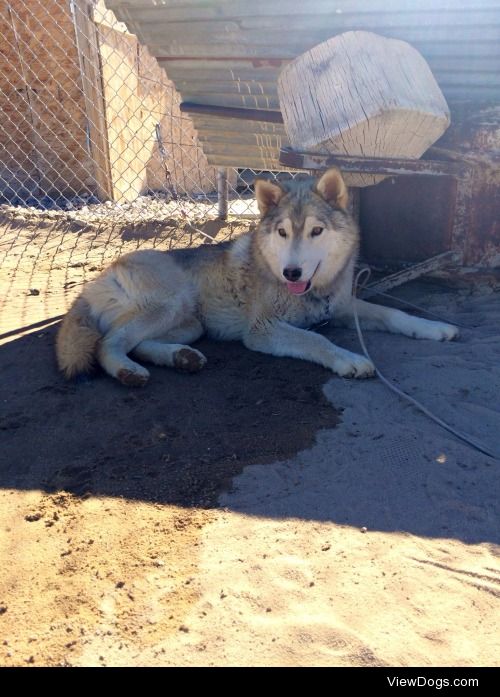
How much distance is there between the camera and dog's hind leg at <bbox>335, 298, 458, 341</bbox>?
13.6 feet

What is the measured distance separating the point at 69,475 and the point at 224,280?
2172 mm

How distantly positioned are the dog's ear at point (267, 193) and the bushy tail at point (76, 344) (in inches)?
56.2

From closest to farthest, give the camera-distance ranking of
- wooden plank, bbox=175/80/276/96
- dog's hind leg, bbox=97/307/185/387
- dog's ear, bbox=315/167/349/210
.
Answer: dog's hind leg, bbox=97/307/185/387
dog's ear, bbox=315/167/349/210
wooden plank, bbox=175/80/276/96

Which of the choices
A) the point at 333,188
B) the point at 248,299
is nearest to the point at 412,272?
the point at 333,188

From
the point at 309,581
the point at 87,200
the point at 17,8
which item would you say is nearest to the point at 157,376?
the point at 309,581

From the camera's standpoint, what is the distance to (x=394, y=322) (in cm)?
434

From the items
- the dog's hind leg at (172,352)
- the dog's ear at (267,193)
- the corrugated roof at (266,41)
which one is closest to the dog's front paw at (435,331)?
the dog's ear at (267,193)

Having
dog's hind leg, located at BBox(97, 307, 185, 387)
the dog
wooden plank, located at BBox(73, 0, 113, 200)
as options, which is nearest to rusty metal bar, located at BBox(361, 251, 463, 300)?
the dog

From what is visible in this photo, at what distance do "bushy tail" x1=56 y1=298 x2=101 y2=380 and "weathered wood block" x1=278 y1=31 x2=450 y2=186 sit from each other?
5.95 feet

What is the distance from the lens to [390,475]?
2715mm

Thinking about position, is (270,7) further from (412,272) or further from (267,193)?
(412,272)

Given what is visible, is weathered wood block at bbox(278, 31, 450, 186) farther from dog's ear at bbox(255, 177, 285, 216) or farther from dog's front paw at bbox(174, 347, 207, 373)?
dog's front paw at bbox(174, 347, 207, 373)

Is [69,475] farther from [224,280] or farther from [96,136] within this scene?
[96,136]

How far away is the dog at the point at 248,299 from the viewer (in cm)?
398
